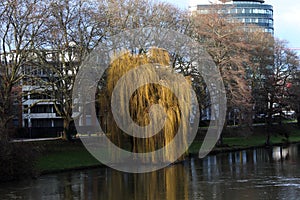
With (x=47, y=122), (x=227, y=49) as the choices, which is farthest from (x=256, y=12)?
(x=227, y=49)

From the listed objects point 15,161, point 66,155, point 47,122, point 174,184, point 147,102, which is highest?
point 147,102

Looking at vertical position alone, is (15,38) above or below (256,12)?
below

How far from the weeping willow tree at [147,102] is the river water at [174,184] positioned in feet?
6.96

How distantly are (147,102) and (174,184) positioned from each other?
9.75 metres

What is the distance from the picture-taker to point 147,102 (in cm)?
3366

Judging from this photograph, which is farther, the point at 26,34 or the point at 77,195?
the point at 26,34

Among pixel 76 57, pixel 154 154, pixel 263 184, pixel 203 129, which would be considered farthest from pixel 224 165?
pixel 203 129

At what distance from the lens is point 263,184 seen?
24.1 meters

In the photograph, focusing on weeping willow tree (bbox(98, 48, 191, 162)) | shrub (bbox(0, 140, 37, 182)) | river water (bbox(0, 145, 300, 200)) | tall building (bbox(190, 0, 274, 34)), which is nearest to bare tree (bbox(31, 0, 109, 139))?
weeping willow tree (bbox(98, 48, 191, 162))

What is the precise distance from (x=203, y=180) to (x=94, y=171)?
327 inches

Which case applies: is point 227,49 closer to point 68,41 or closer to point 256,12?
point 68,41

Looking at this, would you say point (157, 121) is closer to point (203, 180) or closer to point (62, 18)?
point (203, 180)

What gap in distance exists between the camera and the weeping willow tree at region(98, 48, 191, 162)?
33.2 meters

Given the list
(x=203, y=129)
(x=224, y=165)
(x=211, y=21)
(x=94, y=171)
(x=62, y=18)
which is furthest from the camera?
(x=203, y=129)
